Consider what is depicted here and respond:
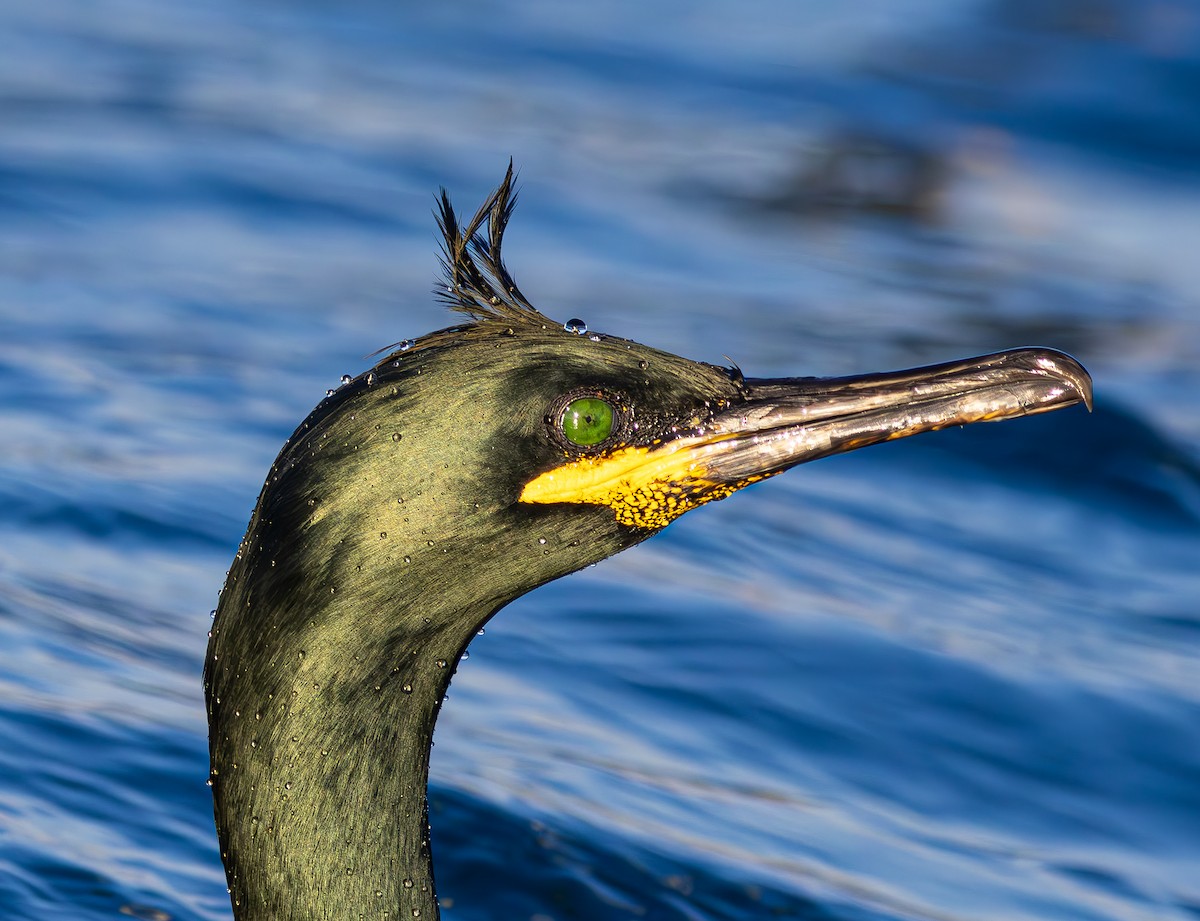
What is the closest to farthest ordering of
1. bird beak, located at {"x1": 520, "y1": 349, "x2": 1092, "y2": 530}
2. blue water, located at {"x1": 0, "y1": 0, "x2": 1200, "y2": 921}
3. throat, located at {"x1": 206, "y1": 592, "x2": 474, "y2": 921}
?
1. throat, located at {"x1": 206, "y1": 592, "x2": 474, "y2": 921}
2. bird beak, located at {"x1": 520, "y1": 349, "x2": 1092, "y2": 530}
3. blue water, located at {"x1": 0, "y1": 0, "x2": 1200, "y2": 921}

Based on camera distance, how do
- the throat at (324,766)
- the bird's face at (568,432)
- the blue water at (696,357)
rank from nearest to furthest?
1. the bird's face at (568,432)
2. the throat at (324,766)
3. the blue water at (696,357)

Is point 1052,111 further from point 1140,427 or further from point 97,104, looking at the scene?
point 97,104

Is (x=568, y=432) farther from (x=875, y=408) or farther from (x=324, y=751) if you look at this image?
(x=324, y=751)

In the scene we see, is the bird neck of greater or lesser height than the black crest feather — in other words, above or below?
below

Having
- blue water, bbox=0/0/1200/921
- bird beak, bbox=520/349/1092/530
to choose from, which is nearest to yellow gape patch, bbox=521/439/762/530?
bird beak, bbox=520/349/1092/530

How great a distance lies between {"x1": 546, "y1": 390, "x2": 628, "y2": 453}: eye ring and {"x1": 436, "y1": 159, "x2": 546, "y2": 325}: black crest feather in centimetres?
20

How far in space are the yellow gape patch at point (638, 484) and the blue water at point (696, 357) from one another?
2.08 m

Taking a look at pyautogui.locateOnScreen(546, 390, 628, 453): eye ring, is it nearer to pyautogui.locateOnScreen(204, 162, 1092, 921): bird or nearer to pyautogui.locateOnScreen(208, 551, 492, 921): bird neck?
pyautogui.locateOnScreen(204, 162, 1092, 921): bird

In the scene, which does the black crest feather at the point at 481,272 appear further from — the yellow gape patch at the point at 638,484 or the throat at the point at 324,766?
the throat at the point at 324,766

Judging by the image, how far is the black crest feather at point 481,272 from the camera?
4.07 m

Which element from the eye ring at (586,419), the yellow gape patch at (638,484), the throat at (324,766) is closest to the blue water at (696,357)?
the throat at (324,766)

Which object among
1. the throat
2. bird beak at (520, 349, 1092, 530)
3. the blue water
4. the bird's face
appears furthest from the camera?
the blue water

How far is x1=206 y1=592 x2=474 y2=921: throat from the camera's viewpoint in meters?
3.96

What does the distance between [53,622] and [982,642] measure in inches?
130
